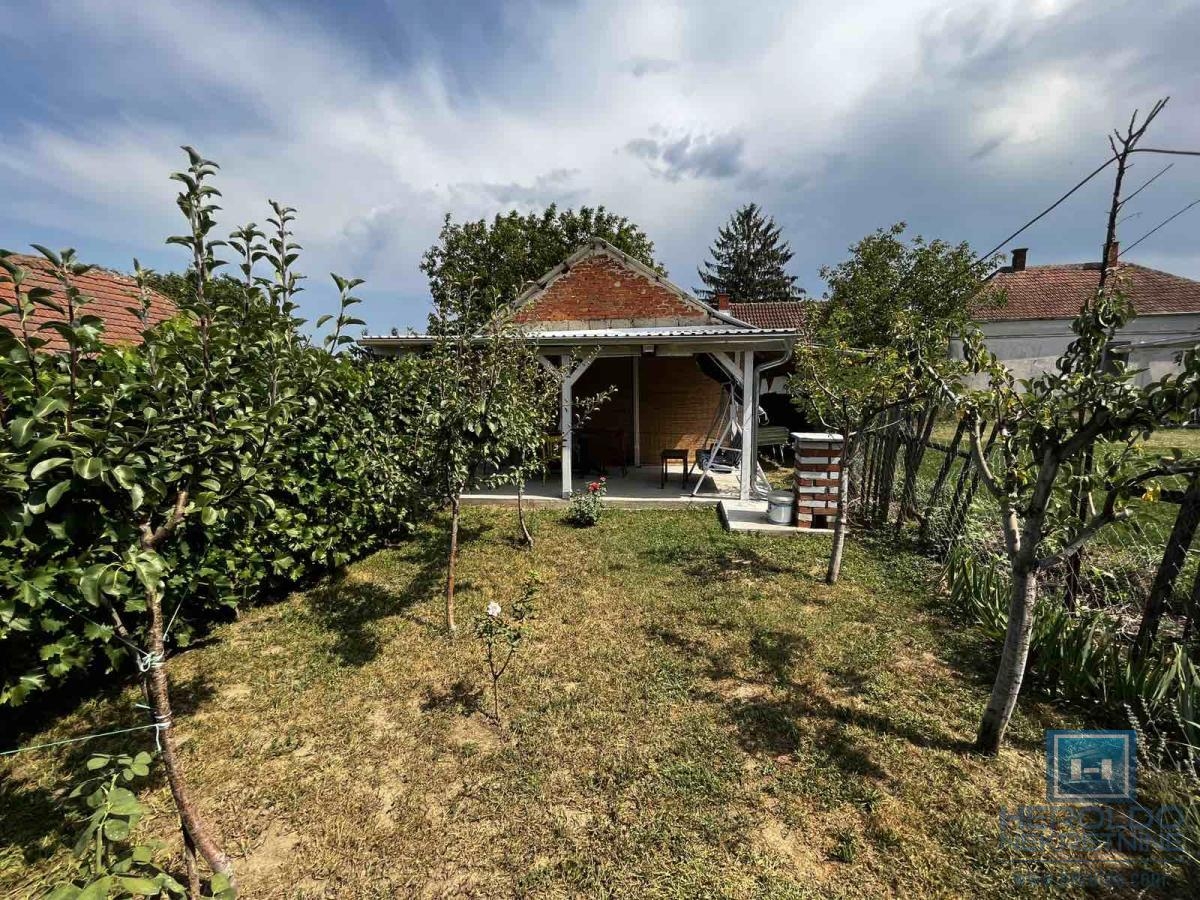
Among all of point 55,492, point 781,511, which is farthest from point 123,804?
point 781,511

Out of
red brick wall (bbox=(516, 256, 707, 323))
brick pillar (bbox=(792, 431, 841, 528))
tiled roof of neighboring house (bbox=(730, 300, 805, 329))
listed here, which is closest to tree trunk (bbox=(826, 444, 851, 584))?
brick pillar (bbox=(792, 431, 841, 528))

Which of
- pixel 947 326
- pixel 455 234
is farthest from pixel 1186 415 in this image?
pixel 455 234

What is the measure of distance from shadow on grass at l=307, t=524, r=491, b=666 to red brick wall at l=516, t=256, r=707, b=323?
8.21 m

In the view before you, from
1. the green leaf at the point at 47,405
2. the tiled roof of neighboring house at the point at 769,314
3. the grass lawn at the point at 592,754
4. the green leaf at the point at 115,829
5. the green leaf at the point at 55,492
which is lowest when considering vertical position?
the grass lawn at the point at 592,754

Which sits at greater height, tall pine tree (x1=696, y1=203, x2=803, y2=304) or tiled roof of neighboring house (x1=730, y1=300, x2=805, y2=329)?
tall pine tree (x1=696, y1=203, x2=803, y2=304)

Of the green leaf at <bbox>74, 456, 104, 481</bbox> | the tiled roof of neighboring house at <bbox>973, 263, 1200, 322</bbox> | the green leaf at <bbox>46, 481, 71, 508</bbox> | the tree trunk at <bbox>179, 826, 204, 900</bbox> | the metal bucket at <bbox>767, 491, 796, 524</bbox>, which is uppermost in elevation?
the tiled roof of neighboring house at <bbox>973, 263, 1200, 322</bbox>

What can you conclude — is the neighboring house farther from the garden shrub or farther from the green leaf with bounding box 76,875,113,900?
the green leaf with bounding box 76,875,113,900

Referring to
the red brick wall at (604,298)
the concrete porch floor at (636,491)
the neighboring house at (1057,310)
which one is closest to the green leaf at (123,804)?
the concrete porch floor at (636,491)

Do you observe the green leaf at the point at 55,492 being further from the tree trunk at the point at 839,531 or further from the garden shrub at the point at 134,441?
the tree trunk at the point at 839,531

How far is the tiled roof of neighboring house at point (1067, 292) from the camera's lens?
22.0 metres

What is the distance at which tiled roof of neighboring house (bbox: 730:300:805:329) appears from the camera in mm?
19688

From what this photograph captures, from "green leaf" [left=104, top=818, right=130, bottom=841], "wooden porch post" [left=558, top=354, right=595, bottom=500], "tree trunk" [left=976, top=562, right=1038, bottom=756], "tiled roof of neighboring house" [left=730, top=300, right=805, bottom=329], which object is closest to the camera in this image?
"green leaf" [left=104, top=818, right=130, bottom=841]

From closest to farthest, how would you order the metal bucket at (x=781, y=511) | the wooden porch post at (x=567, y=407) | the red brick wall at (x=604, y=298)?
the metal bucket at (x=781, y=511) < the wooden porch post at (x=567, y=407) < the red brick wall at (x=604, y=298)

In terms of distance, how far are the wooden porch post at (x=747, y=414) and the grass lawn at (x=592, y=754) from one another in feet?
10.1
